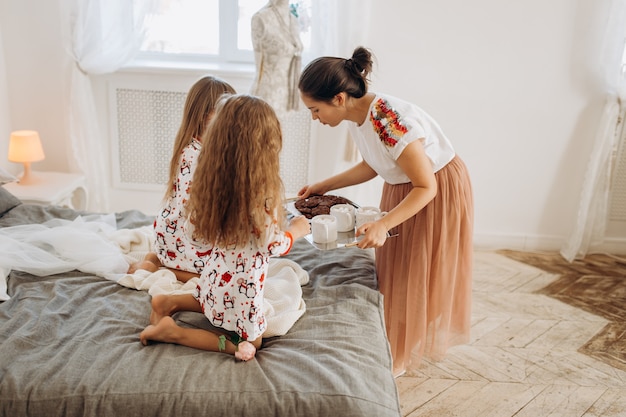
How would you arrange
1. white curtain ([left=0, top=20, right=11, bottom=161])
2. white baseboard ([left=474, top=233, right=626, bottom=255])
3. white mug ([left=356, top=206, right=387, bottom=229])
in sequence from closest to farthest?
white mug ([left=356, top=206, right=387, bottom=229]) < white curtain ([left=0, top=20, right=11, bottom=161]) < white baseboard ([left=474, top=233, right=626, bottom=255])

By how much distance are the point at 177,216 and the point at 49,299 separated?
457 millimetres

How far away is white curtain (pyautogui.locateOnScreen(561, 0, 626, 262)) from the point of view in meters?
3.18

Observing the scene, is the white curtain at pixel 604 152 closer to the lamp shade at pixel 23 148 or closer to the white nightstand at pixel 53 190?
the white nightstand at pixel 53 190

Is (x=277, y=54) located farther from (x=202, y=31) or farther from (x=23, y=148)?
(x=23, y=148)

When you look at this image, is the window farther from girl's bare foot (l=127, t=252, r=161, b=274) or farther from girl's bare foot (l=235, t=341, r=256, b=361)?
girl's bare foot (l=235, t=341, r=256, b=361)

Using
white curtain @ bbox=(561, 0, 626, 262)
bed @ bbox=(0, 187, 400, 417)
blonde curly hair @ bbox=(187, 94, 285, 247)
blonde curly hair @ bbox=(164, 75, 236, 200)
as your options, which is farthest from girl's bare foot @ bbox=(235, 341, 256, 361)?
white curtain @ bbox=(561, 0, 626, 262)

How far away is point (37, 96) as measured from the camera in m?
3.43

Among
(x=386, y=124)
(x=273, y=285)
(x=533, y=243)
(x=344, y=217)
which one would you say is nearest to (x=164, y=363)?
(x=273, y=285)

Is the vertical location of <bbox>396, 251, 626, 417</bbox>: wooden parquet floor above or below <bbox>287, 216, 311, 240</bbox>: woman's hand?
below

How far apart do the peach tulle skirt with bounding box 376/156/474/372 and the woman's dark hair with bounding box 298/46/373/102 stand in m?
0.40

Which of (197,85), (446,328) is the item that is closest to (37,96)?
(197,85)

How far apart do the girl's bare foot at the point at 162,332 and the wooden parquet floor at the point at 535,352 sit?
3.11ft

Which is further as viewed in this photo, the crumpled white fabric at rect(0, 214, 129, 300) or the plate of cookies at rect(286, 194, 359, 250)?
the crumpled white fabric at rect(0, 214, 129, 300)

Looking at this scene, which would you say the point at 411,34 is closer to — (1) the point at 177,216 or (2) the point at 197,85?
(2) the point at 197,85
